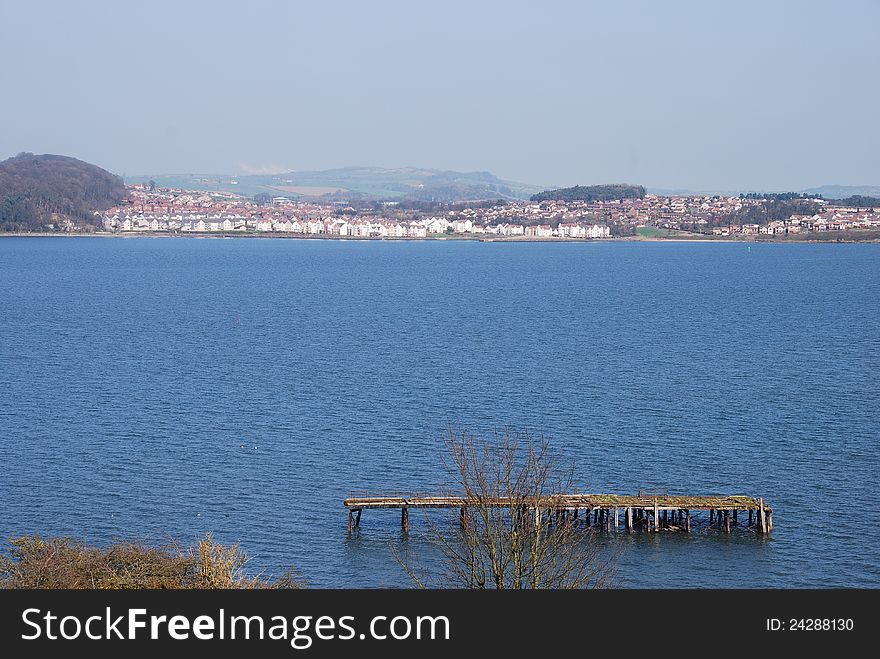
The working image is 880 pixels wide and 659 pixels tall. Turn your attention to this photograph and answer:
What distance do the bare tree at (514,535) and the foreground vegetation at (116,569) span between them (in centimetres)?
350

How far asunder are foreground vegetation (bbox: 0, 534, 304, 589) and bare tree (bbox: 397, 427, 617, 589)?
3496mm

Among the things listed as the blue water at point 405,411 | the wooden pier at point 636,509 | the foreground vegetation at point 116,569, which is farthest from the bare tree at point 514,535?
the foreground vegetation at point 116,569

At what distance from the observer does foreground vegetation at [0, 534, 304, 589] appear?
17.1m

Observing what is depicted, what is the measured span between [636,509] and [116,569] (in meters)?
13.4

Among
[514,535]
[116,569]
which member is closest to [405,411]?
[116,569]

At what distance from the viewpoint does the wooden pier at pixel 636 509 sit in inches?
1043

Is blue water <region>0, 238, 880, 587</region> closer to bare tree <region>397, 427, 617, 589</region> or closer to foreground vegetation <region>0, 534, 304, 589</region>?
bare tree <region>397, 427, 617, 589</region>

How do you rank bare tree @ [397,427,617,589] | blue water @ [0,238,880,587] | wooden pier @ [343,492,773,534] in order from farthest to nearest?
wooden pier @ [343,492,773,534] < blue water @ [0,238,880,587] < bare tree @ [397,427,617,589]

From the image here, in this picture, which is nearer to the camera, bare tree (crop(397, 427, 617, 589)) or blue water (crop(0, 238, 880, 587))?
bare tree (crop(397, 427, 617, 589))

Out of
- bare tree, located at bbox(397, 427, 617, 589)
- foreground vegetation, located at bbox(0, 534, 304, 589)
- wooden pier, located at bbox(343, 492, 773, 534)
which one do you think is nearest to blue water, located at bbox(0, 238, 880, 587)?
wooden pier, located at bbox(343, 492, 773, 534)

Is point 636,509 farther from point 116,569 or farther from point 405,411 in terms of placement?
point 116,569

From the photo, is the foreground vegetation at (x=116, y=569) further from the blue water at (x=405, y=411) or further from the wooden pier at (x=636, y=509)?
the wooden pier at (x=636, y=509)

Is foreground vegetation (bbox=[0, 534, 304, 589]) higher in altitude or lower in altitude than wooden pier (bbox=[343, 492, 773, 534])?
higher

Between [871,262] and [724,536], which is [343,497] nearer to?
[724,536]
